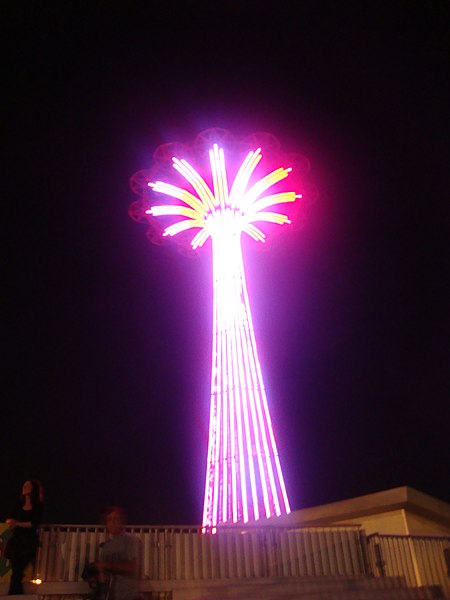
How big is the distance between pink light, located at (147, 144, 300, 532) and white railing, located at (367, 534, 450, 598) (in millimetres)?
4727

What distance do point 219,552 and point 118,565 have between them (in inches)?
187

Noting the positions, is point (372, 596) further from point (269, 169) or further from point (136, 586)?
point (269, 169)

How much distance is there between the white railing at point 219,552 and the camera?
31.0 feet

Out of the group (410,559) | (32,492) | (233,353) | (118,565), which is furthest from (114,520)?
(233,353)

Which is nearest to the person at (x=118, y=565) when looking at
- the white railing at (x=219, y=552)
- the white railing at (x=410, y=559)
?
the white railing at (x=219, y=552)

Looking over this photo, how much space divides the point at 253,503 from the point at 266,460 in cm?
133

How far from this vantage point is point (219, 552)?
10.7 m

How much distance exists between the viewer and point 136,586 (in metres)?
6.36

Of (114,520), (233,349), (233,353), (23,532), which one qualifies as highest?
(233,349)

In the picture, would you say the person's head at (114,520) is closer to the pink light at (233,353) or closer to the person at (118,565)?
the person at (118,565)

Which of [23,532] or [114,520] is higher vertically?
[23,532]

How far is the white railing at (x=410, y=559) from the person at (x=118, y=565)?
252 inches

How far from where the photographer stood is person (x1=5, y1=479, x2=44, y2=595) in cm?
795

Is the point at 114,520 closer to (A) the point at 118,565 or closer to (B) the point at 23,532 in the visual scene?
(A) the point at 118,565
